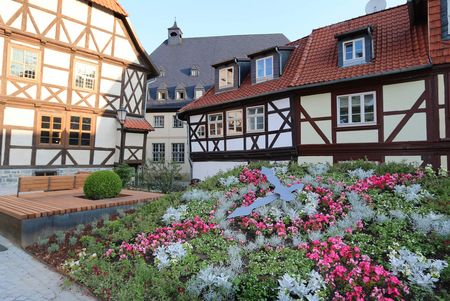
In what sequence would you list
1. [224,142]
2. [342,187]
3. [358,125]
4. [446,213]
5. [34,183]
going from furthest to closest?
[224,142] → [358,125] → [34,183] → [342,187] → [446,213]

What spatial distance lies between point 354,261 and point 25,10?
Result: 16387 millimetres

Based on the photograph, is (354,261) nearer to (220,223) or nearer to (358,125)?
(220,223)

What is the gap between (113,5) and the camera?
52.1ft

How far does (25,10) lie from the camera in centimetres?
1288

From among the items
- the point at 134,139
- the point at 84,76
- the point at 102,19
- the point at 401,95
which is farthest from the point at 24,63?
the point at 401,95

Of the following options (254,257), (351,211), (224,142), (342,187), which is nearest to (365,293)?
(254,257)

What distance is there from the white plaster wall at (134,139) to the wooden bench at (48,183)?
6.88 metres

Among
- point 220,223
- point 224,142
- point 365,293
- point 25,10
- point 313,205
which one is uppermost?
point 25,10

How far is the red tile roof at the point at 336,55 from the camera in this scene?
1020cm

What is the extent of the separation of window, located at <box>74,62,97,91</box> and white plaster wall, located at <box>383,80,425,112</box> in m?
14.3

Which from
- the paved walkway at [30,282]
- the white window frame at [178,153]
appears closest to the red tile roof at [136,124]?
the white window frame at [178,153]

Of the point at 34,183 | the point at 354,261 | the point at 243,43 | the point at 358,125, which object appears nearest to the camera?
the point at 354,261

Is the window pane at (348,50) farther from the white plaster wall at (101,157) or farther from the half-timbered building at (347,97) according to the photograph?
the white plaster wall at (101,157)

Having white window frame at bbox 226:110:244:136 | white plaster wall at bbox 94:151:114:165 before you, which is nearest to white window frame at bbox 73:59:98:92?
white plaster wall at bbox 94:151:114:165
